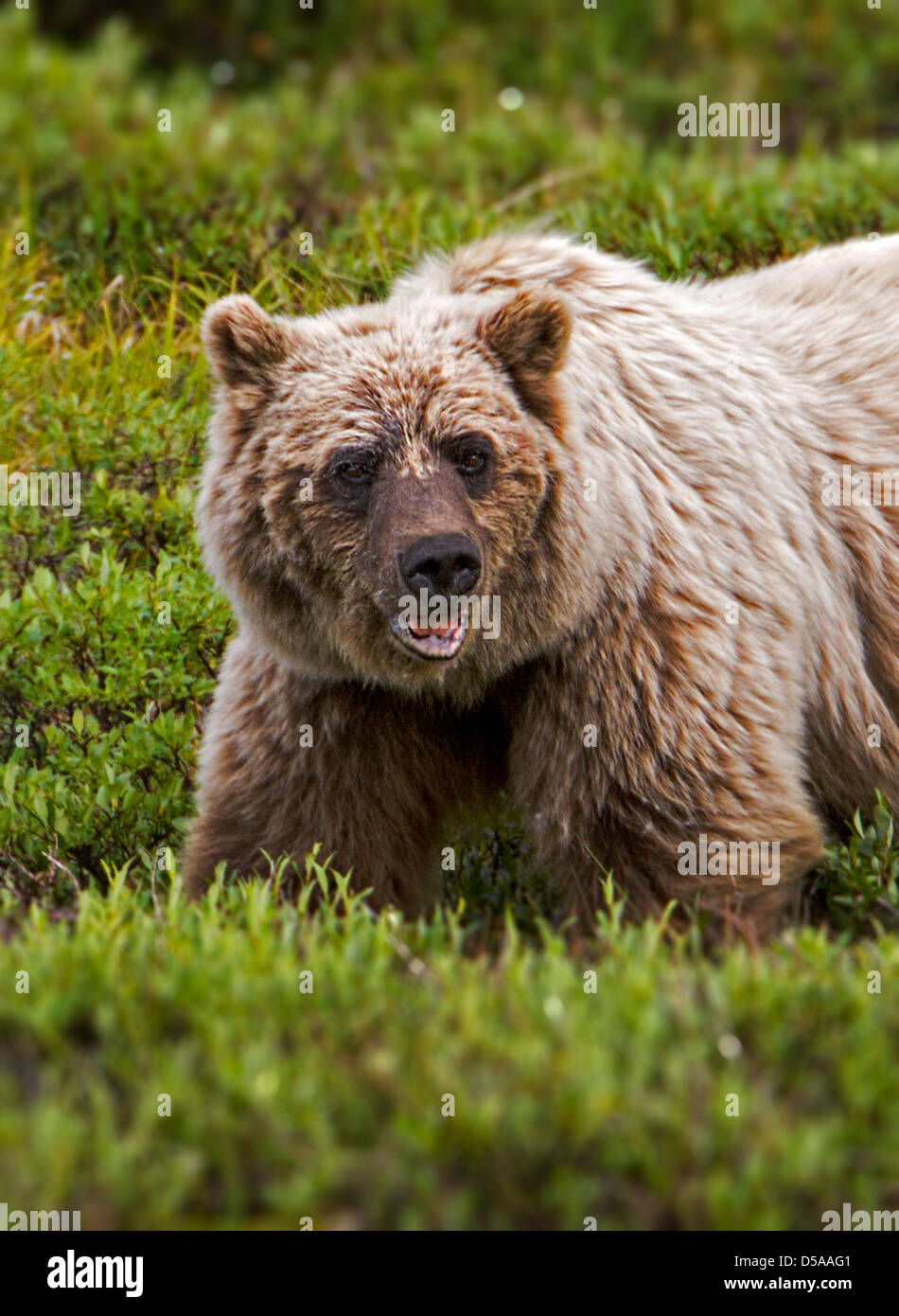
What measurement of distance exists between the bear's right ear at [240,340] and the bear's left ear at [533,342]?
0.60 m

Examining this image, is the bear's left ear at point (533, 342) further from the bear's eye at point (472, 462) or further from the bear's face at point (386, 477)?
the bear's eye at point (472, 462)

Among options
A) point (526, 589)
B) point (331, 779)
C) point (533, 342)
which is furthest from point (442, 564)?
point (331, 779)

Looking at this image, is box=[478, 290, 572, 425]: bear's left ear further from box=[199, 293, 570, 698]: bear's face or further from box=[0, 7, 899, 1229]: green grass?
box=[0, 7, 899, 1229]: green grass

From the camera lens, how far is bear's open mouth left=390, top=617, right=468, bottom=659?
15.3ft

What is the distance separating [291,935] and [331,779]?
91cm

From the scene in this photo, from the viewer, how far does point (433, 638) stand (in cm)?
468

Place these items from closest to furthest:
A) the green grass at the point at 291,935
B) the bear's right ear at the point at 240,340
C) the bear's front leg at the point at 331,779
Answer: the green grass at the point at 291,935 → the bear's right ear at the point at 240,340 → the bear's front leg at the point at 331,779

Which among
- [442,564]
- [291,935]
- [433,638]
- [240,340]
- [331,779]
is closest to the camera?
[291,935]

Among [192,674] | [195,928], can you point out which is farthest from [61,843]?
[195,928]

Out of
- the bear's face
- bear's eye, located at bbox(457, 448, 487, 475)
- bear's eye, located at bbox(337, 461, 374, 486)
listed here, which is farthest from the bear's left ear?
bear's eye, located at bbox(337, 461, 374, 486)

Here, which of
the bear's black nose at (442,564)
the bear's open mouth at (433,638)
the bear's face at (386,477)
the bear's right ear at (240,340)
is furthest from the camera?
the bear's right ear at (240,340)

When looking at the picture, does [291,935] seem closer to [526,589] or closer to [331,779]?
[331,779]

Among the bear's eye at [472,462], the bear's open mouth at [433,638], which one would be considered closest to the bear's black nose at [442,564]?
the bear's open mouth at [433,638]

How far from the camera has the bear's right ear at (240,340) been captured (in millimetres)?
4969
